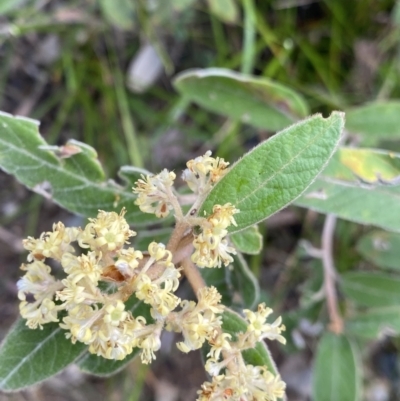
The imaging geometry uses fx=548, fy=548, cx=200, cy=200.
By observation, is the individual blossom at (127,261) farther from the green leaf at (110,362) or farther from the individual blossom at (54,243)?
the green leaf at (110,362)

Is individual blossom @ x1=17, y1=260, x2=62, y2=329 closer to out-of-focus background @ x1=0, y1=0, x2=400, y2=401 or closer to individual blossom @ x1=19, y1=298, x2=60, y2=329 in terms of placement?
individual blossom @ x1=19, y1=298, x2=60, y2=329

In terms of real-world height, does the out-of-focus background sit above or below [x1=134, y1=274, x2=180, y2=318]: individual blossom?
below

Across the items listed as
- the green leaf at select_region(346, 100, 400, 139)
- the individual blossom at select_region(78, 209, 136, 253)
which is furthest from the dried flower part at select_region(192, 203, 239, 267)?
the green leaf at select_region(346, 100, 400, 139)

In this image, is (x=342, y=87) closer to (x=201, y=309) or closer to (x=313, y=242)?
(x=313, y=242)

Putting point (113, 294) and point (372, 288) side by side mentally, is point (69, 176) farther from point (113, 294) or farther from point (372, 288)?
point (372, 288)

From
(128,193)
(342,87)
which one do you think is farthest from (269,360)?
(342,87)

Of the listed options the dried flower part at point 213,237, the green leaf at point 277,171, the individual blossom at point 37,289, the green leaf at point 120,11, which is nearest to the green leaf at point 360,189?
the green leaf at point 277,171
